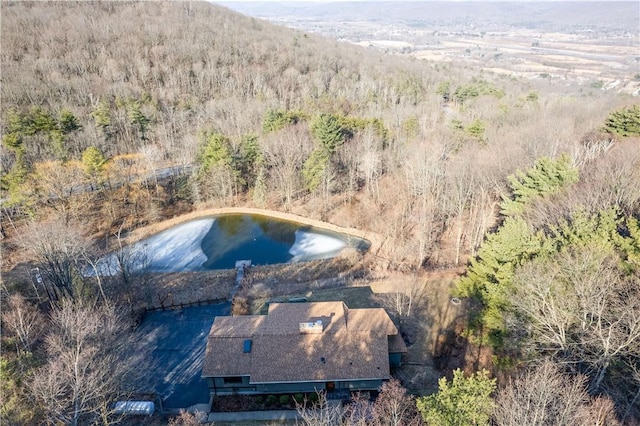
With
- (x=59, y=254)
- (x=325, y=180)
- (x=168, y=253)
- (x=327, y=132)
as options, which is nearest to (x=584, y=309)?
(x=59, y=254)

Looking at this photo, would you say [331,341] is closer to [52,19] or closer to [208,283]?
[208,283]

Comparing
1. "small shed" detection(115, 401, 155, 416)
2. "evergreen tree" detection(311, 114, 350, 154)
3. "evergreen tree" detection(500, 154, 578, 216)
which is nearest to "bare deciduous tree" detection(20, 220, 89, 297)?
"small shed" detection(115, 401, 155, 416)

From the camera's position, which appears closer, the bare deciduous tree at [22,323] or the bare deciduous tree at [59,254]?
the bare deciduous tree at [22,323]

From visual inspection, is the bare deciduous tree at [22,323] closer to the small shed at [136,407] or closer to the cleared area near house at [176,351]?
the cleared area near house at [176,351]

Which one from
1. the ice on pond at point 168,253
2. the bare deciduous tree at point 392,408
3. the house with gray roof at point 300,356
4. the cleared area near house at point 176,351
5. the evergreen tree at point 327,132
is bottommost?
the cleared area near house at point 176,351

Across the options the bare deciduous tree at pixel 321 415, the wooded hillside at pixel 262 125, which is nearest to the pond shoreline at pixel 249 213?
the wooded hillside at pixel 262 125

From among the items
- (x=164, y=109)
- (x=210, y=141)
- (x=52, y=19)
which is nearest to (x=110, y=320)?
(x=210, y=141)

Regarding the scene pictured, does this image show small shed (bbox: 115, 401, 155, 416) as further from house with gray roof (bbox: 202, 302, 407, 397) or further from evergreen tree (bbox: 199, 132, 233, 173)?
evergreen tree (bbox: 199, 132, 233, 173)
